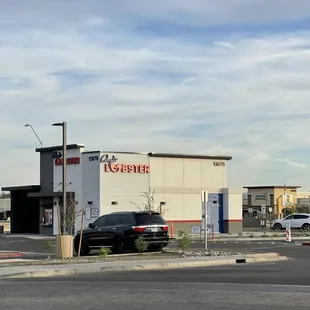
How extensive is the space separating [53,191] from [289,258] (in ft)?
88.1

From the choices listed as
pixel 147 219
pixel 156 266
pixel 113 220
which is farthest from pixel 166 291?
pixel 113 220

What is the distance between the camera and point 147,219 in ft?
87.2

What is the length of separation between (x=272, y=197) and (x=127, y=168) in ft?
155

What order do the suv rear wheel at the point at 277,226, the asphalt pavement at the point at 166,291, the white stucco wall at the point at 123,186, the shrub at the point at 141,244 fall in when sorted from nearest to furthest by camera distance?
1. the asphalt pavement at the point at 166,291
2. the shrub at the point at 141,244
3. the white stucco wall at the point at 123,186
4. the suv rear wheel at the point at 277,226

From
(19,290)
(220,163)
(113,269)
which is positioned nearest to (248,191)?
(220,163)

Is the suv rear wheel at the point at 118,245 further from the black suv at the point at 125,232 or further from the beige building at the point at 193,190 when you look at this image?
the beige building at the point at 193,190

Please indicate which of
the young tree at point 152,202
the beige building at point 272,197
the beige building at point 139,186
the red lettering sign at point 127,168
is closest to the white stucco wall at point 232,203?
the beige building at point 139,186

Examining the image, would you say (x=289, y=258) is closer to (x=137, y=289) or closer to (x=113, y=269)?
(x=113, y=269)

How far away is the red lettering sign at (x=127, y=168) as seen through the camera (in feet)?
150

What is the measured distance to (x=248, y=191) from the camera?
95.2 m

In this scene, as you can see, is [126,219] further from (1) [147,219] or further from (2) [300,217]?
(2) [300,217]

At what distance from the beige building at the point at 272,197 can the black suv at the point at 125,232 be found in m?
59.6

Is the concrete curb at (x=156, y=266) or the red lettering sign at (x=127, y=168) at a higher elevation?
the red lettering sign at (x=127, y=168)

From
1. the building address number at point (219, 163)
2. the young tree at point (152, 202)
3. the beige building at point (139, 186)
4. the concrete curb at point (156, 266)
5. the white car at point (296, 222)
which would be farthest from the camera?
the white car at point (296, 222)
